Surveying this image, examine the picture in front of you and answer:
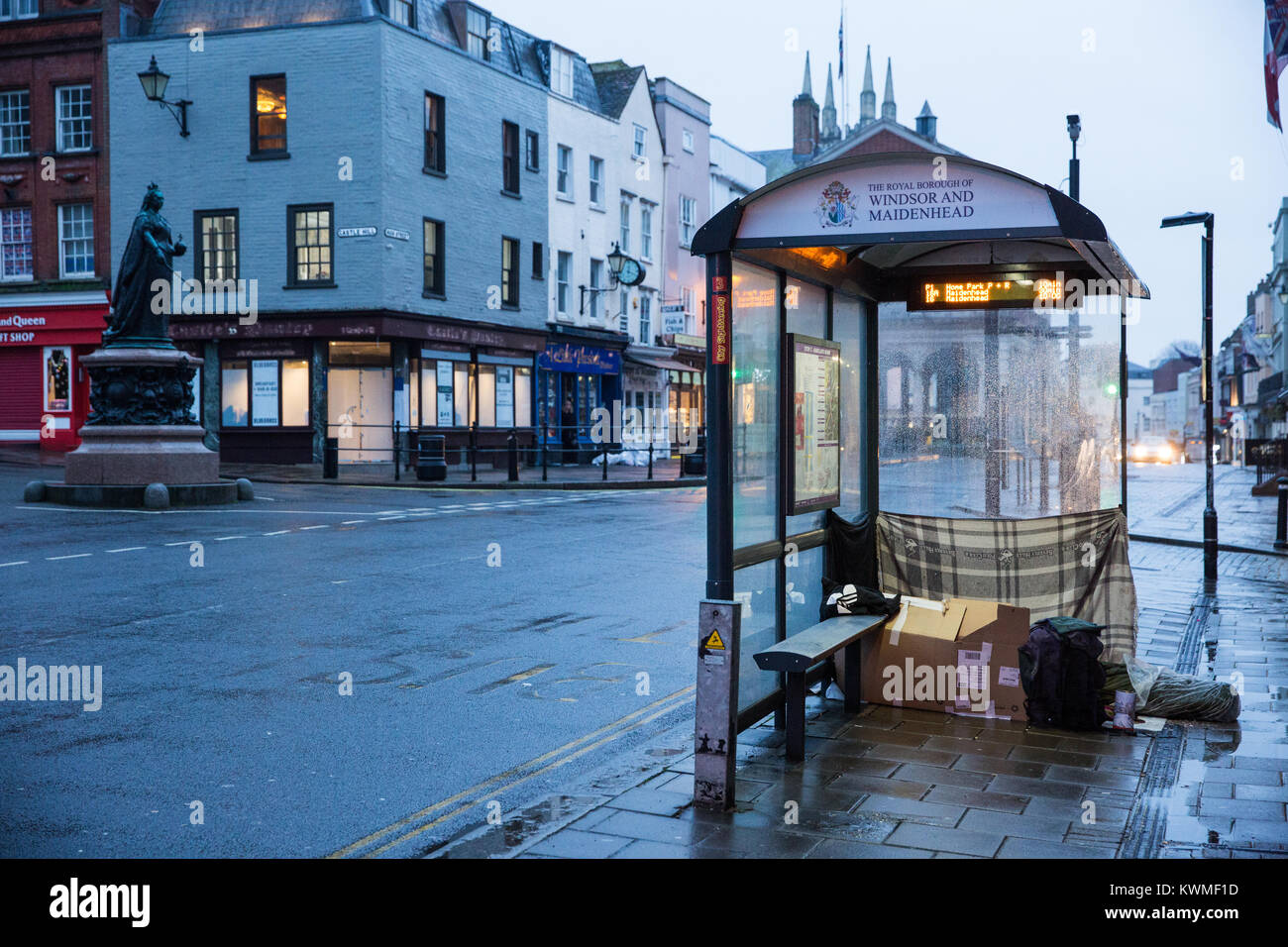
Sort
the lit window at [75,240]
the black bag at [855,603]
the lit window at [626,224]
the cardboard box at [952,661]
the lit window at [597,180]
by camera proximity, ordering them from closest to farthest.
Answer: the cardboard box at [952,661] < the black bag at [855,603] < the lit window at [75,240] < the lit window at [597,180] < the lit window at [626,224]

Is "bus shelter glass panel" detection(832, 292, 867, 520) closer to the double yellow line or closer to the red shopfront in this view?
the double yellow line

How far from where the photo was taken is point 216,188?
34312 mm

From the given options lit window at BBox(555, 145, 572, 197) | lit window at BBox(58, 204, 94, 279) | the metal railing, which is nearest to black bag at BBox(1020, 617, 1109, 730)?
the metal railing

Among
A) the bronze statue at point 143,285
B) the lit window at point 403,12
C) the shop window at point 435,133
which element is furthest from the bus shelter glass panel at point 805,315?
the lit window at point 403,12

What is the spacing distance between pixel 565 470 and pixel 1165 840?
30253 millimetres

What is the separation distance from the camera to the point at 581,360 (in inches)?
1684

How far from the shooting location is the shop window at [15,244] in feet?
119

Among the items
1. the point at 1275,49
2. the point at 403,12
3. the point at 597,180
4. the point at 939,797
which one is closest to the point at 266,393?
Result: the point at 403,12

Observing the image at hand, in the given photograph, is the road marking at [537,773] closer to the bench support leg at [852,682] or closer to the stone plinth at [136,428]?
the bench support leg at [852,682]

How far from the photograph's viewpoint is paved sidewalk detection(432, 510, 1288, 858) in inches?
194

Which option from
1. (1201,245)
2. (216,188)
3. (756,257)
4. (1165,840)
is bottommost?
(1165,840)

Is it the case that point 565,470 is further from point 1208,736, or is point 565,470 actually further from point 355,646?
point 1208,736

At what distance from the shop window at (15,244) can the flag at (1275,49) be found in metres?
34.2
